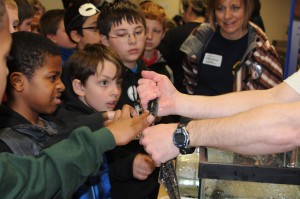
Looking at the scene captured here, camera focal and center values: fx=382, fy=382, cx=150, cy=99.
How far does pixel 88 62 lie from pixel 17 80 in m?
0.36

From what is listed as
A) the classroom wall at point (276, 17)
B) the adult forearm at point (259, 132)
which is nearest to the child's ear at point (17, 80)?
the adult forearm at point (259, 132)

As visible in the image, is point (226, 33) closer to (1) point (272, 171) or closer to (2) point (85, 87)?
(2) point (85, 87)

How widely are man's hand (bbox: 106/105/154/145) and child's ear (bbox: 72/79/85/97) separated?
16.3 inches

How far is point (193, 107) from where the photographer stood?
5.31ft

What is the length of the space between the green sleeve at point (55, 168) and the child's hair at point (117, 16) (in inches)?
48.0

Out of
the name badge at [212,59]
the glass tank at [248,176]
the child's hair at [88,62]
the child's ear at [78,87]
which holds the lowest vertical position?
the glass tank at [248,176]

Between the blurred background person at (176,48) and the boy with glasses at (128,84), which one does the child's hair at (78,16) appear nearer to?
the boy with glasses at (128,84)

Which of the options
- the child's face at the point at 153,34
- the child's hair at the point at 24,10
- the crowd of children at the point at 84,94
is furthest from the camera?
the child's face at the point at 153,34

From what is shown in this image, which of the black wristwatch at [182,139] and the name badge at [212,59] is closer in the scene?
the black wristwatch at [182,139]

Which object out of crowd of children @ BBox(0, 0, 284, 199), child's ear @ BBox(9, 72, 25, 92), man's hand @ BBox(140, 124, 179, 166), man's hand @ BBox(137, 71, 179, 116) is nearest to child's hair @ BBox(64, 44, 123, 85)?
crowd of children @ BBox(0, 0, 284, 199)

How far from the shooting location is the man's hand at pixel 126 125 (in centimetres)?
111

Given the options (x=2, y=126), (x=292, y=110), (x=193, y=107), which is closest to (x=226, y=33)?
(x=193, y=107)

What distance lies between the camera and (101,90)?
1646mm

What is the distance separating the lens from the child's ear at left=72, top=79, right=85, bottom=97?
1.67 metres
